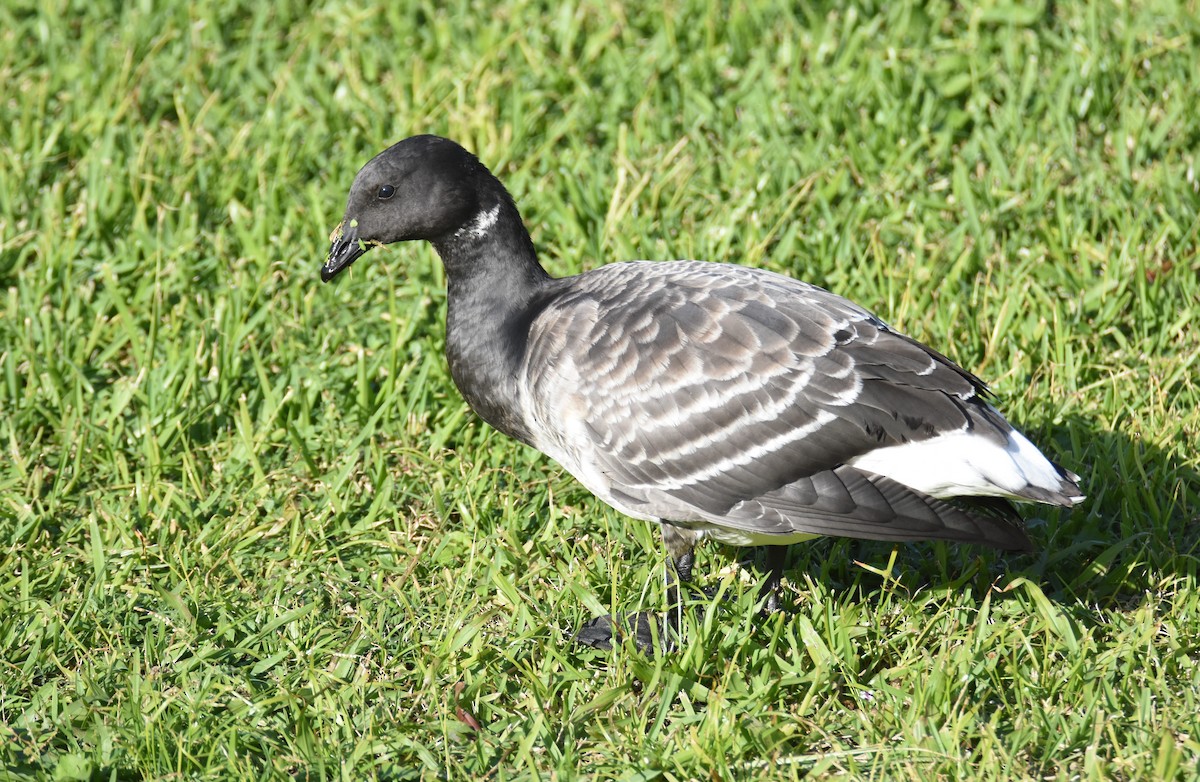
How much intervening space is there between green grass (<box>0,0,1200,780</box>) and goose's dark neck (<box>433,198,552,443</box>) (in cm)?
56

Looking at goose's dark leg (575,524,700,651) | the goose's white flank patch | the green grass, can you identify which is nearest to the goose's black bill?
the green grass

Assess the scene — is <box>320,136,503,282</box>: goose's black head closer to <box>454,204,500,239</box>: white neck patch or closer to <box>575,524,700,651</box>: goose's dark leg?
<box>454,204,500,239</box>: white neck patch

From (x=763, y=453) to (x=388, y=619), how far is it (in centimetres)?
158

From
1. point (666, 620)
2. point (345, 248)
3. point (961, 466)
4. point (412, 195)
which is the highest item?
point (412, 195)

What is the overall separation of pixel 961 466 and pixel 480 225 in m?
2.09

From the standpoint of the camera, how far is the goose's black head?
4875mm

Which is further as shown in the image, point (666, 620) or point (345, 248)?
point (345, 248)

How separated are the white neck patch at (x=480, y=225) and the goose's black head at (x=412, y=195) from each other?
0.02m

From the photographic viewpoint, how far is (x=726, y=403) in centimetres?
441

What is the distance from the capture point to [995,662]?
4293mm

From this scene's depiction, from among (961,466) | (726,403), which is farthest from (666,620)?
(961,466)

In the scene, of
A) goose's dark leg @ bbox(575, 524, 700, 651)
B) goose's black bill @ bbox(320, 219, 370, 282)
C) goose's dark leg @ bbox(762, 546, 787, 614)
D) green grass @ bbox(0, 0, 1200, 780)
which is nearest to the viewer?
green grass @ bbox(0, 0, 1200, 780)

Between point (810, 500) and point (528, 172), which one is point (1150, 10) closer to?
point (528, 172)

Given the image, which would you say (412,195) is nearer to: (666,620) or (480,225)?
(480,225)
